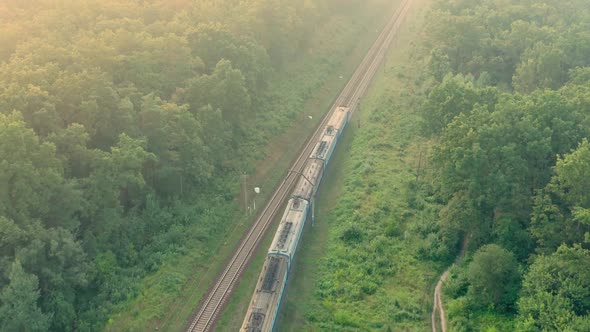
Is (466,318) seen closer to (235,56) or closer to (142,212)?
(142,212)

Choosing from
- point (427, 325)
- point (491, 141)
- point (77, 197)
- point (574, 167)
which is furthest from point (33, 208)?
point (574, 167)

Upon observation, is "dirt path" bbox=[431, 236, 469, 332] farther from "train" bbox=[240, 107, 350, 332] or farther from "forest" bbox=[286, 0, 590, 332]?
"train" bbox=[240, 107, 350, 332]

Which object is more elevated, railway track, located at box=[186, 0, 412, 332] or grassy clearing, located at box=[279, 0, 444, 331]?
railway track, located at box=[186, 0, 412, 332]

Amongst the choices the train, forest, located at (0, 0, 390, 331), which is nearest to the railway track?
the train

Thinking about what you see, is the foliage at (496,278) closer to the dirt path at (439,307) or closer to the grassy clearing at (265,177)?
the dirt path at (439,307)

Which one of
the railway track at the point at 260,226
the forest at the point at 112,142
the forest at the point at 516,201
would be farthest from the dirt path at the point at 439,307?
the forest at the point at 112,142

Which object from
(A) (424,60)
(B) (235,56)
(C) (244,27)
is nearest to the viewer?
(B) (235,56)
